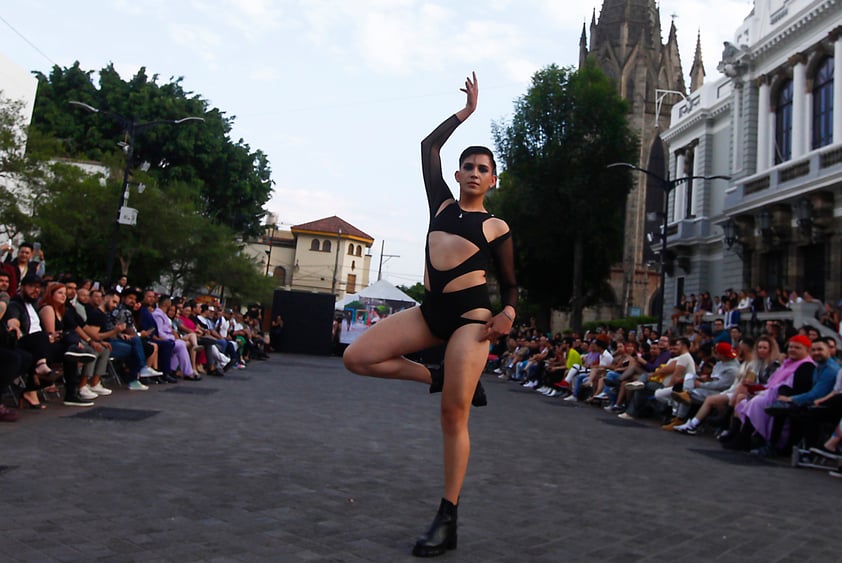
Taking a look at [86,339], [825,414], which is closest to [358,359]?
[825,414]

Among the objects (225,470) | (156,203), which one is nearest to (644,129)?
(156,203)

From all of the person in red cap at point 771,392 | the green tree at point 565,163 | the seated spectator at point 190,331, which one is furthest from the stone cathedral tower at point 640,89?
the person in red cap at point 771,392

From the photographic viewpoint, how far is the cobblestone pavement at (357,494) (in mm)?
3607

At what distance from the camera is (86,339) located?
10.1 m

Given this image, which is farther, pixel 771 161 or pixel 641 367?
pixel 771 161

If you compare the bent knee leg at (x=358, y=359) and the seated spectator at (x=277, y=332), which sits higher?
the seated spectator at (x=277, y=332)

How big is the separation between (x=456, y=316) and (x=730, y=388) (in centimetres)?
842

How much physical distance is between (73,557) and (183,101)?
132 ft

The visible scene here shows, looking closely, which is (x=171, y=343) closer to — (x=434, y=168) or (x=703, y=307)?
(x=434, y=168)

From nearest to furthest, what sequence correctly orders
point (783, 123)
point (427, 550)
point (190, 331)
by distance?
point (427, 550), point (190, 331), point (783, 123)

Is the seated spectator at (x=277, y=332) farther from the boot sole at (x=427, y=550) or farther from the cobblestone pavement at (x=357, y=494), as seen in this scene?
the boot sole at (x=427, y=550)

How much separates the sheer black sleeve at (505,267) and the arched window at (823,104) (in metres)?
24.5

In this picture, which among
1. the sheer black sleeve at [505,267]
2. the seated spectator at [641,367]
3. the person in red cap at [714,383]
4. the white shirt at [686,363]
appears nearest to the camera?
the sheer black sleeve at [505,267]

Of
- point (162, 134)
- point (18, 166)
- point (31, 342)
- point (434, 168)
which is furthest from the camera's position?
point (162, 134)
